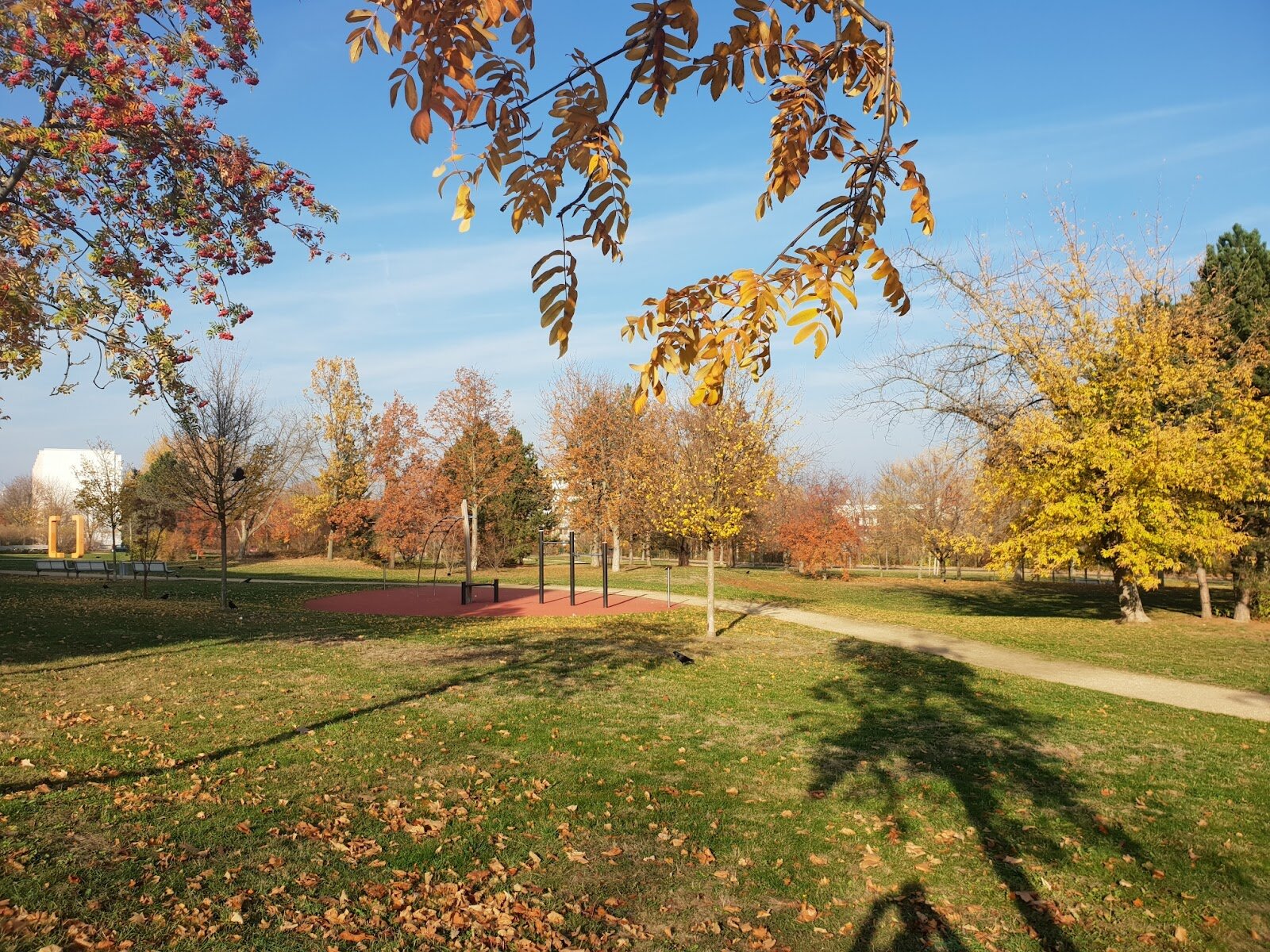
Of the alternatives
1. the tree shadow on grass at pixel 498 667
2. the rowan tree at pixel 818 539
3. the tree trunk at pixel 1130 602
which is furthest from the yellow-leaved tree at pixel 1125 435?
the rowan tree at pixel 818 539

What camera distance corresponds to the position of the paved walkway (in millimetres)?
9492

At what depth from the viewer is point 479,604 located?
2214 centimetres

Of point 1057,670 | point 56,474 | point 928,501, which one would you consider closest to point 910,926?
point 1057,670

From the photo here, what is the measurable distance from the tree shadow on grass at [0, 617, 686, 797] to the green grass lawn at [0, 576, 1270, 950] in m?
0.07

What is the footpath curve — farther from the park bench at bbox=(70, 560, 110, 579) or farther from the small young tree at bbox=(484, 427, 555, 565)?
the park bench at bbox=(70, 560, 110, 579)

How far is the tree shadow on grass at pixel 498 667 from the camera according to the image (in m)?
5.92

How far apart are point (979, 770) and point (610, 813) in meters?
3.38

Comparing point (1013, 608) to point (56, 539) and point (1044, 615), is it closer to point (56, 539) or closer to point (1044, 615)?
point (1044, 615)

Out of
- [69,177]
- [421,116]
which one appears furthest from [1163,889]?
[69,177]

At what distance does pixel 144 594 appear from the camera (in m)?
20.5

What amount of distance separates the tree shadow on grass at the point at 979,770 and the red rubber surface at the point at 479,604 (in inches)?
410

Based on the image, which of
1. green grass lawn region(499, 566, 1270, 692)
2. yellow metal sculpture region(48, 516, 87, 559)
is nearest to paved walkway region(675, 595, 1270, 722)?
green grass lawn region(499, 566, 1270, 692)

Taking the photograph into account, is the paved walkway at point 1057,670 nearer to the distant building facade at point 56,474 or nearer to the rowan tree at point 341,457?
the rowan tree at point 341,457

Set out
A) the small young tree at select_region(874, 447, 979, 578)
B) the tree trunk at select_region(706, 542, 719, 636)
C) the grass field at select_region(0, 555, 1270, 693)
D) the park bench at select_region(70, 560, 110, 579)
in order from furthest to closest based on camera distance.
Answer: the small young tree at select_region(874, 447, 979, 578)
the park bench at select_region(70, 560, 110, 579)
the tree trunk at select_region(706, 542, 719, 636)
the grass field at select_region(0, 555, 1270, 693)
